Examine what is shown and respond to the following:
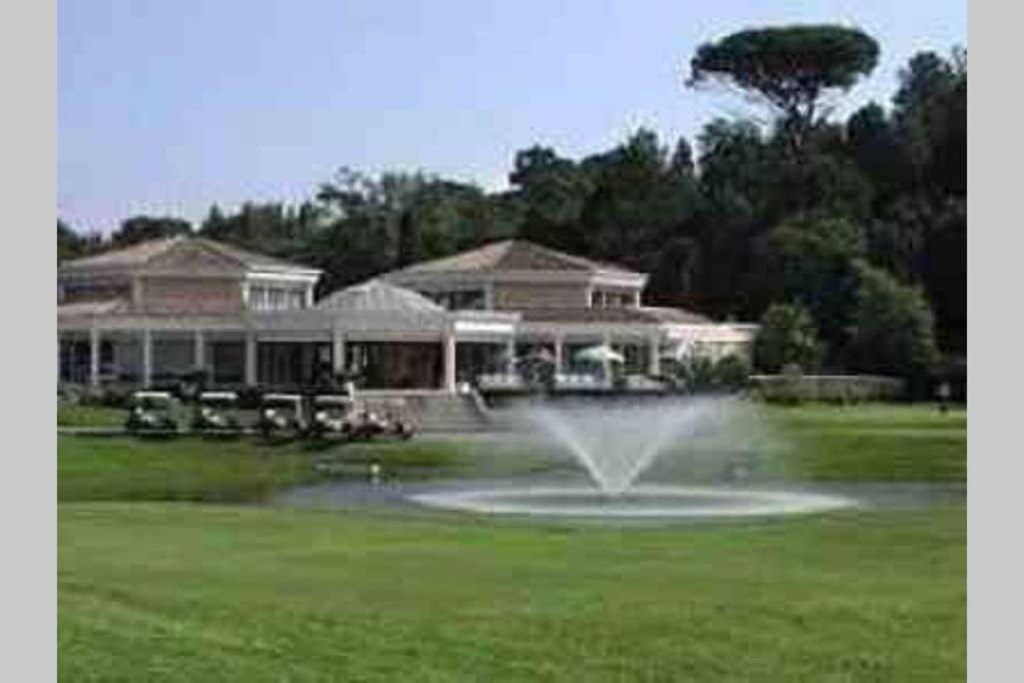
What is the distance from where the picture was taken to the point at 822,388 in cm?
5953

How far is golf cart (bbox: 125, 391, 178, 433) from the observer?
4016 cm

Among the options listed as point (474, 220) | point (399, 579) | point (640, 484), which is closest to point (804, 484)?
point (640, 484)

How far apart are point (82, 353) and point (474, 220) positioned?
19.2 meters

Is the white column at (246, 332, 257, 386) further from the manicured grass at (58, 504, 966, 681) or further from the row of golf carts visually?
the manicured grass at (58, 504, 966, 681)

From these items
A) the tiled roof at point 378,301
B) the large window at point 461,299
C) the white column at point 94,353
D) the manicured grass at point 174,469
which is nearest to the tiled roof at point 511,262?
the large window at point 461,299

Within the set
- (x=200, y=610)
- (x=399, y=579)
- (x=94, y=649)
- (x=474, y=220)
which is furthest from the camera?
→ (x=474, y=220)

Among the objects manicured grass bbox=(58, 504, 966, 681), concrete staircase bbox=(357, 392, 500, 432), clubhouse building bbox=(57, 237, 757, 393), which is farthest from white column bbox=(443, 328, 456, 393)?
manicured grass bbox=(58, 504, 966, 681)

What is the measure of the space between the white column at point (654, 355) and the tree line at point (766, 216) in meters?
3.15

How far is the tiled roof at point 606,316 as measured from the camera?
63.9 m

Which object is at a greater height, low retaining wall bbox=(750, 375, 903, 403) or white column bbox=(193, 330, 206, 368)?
white column bbox=(193, 330, 206, 368)

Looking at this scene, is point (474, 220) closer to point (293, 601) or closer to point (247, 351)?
point (247, 351)

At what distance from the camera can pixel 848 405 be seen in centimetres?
5741

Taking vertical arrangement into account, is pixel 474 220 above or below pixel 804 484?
above

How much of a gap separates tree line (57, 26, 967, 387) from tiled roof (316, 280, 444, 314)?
35.4ft
